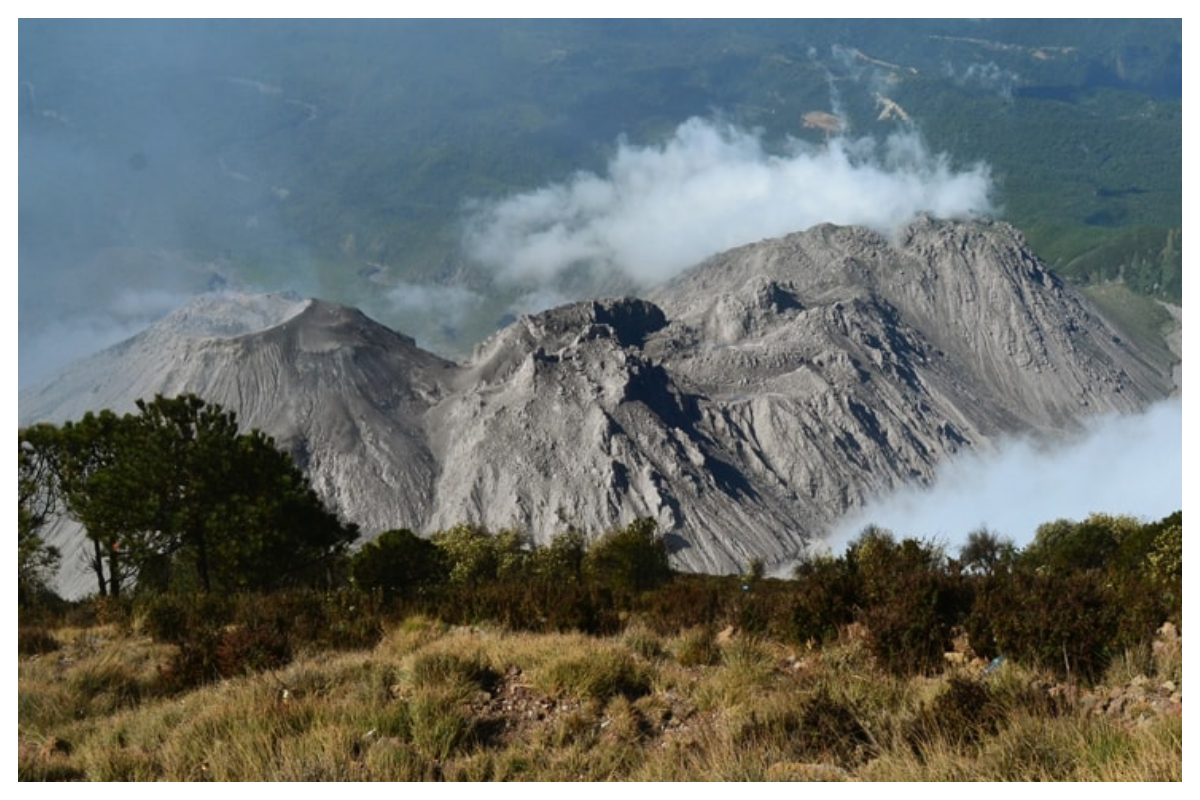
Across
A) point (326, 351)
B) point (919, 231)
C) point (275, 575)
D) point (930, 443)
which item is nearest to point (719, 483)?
point (930, 443)

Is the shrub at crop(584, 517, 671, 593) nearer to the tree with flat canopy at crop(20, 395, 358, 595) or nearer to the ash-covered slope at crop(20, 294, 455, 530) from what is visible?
the tree with flat canopy at crop(20, 395, 358, 595)

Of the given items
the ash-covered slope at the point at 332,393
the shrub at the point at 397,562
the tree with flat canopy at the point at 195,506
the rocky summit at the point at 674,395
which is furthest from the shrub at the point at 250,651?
the ash-covered slope at the point at 332,393

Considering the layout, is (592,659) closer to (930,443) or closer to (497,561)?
(497,561)

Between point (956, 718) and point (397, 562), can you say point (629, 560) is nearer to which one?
point (397, 562)

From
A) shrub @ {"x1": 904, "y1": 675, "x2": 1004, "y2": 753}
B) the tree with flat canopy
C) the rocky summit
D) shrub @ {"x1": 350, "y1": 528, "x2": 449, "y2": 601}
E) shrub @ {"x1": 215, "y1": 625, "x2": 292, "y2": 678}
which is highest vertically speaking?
the rocky summit

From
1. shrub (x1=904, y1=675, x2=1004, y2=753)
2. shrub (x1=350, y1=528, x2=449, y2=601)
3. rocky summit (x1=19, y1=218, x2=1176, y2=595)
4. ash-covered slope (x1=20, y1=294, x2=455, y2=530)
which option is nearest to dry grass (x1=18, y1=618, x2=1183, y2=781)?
shrub (x1=904, y1=675, x2=1004, y2=753)

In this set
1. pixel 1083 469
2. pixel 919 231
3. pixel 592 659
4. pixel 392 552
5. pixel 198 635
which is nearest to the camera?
pixel 592 659

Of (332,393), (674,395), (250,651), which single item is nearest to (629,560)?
(250,651)
